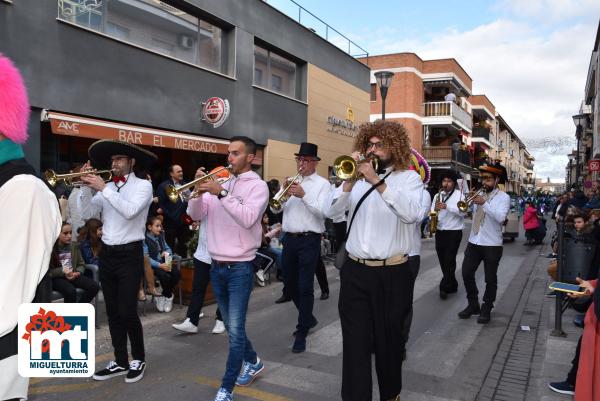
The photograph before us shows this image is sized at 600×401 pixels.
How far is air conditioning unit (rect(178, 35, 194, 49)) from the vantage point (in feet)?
42.7

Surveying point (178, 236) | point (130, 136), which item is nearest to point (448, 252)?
point (178, 236)

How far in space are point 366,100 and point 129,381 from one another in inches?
793

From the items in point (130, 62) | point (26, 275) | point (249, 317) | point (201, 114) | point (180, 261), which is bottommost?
point (249, 317)

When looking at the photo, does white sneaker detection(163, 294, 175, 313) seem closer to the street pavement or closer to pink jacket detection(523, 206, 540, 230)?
the street pavement

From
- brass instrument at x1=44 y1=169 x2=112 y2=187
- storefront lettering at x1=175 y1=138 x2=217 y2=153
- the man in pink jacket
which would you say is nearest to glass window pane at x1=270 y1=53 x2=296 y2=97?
storefront lettering at x1=175 y1=138 x2=217 y2=153

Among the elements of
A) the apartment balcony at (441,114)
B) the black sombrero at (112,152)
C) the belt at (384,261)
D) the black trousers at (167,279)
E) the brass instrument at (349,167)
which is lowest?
the black trousers at (167,279)

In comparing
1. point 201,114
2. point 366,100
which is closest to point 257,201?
point 201,114

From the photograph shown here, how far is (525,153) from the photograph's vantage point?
10631cm

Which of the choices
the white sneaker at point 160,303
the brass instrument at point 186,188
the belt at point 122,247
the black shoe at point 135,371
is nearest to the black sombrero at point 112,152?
the brass instrument at point 186,188

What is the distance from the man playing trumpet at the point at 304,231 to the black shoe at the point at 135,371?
69.4 inches

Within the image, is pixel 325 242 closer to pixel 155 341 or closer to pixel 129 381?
pixel 155 341

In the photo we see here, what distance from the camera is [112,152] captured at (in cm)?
455

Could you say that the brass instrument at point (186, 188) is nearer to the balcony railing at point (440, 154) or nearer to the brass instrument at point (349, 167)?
the brass instrument at point (349, 167)

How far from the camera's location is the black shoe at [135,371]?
4.48 m
